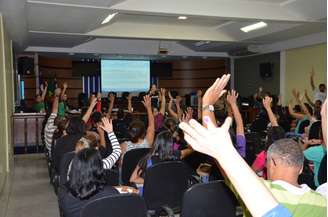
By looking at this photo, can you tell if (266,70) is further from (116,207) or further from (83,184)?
(116,207)

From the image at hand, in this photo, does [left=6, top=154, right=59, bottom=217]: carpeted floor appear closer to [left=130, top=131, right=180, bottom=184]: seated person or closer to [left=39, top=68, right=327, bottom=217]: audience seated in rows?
[left=39, top=68, right=327, bottom=217]: audience seated in rows

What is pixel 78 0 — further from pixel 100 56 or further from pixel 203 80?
pixel 203 80

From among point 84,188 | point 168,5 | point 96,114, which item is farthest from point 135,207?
point 168,5

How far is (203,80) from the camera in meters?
15.4

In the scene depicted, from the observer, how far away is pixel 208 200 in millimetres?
2566

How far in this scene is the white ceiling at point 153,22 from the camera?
21.0 feet

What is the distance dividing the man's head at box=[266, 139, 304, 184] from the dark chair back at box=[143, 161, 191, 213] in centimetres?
153

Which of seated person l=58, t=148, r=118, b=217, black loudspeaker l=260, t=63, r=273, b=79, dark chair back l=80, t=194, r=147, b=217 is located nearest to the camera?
dark chair back l=80, t=194, r=147, b=217

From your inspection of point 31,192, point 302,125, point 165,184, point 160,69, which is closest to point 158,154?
point 165,184

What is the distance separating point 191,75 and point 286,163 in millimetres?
13839

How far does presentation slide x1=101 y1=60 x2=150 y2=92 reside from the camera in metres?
14.0

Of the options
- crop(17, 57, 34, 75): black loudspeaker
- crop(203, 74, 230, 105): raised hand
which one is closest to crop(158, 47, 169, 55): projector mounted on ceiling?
crop(17, 57, 34, 75): black loudspeaker

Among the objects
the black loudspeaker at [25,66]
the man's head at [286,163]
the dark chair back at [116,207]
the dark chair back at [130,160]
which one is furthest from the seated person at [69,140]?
the black loudspeaker at [25,66]

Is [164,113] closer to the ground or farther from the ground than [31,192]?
farther from the ground
